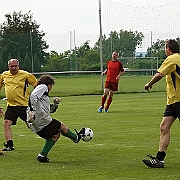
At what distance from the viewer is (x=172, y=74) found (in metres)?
9.08

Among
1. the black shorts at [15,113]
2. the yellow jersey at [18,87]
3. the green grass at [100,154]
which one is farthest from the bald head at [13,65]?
the green grass at [100,154]

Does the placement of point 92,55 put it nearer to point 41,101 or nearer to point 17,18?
point 17,18

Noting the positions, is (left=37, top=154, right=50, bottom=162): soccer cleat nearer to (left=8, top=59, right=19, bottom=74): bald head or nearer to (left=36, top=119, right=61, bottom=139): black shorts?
(left=36, top=119, right=61, bottom=139): black shorts

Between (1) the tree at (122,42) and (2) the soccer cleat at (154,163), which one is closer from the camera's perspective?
(2) the soccer cleat at (154,163)

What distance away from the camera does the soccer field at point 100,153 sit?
8672 mm

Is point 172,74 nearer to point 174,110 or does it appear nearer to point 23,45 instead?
point 174,110

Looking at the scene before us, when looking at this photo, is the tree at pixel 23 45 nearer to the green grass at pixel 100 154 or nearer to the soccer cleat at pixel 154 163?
the green grass at pixel 100 154

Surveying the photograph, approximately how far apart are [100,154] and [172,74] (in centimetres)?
222

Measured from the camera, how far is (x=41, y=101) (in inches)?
389

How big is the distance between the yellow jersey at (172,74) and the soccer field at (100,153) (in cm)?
103

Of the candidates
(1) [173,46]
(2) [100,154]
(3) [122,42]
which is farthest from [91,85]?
(1) [173,46]

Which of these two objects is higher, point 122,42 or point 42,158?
point 122,42

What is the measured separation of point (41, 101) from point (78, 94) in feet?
69.2

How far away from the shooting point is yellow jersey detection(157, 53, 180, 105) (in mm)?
8922
